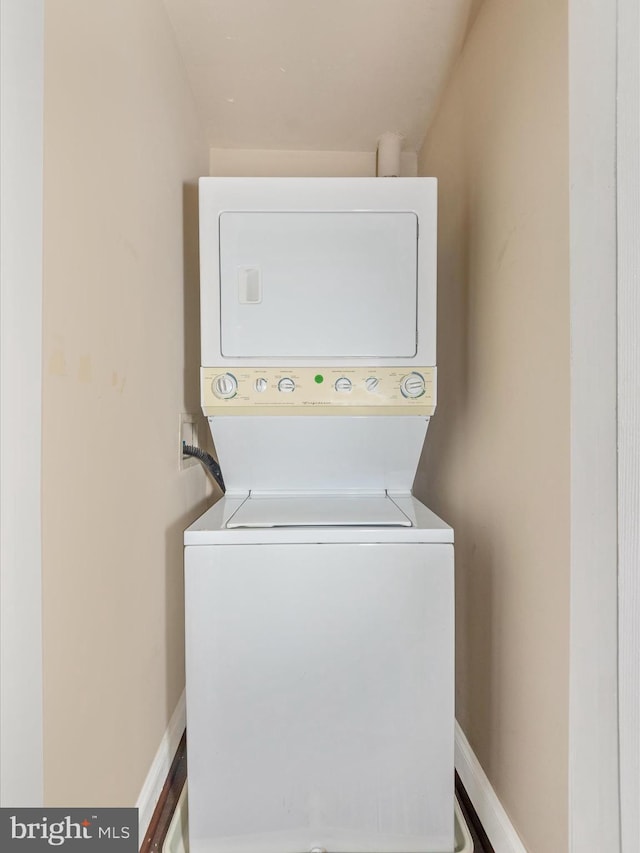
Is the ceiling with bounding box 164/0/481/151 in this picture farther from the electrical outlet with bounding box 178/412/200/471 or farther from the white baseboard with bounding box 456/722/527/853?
the white baseboard with bounding box 456/722/527/853

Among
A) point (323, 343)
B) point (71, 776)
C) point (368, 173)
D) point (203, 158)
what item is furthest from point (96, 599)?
point (368, 173)

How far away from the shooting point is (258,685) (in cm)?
116

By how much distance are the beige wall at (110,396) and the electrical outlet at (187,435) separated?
5 cm

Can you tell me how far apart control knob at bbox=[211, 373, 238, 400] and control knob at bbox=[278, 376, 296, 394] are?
129 mm

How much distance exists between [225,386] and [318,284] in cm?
39

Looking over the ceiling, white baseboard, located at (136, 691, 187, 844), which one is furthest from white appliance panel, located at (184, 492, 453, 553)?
the ceiling

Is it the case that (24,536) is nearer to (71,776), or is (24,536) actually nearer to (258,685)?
(71,776)

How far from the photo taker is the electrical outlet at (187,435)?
5.54 ft

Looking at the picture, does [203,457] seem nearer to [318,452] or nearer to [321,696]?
[318,452]

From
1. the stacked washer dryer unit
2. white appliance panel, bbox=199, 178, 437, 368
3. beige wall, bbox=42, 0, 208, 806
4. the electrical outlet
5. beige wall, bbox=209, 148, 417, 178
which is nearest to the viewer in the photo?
beige wall, bbox=42, 0, 208, 806

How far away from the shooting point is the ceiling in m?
1.46

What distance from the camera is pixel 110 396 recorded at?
3.62ft
